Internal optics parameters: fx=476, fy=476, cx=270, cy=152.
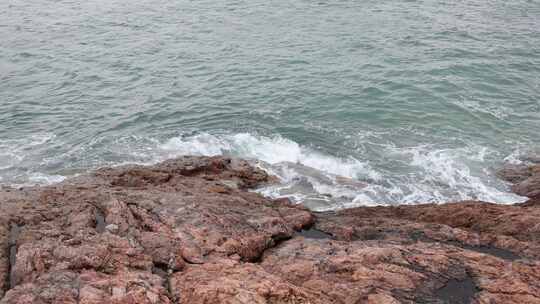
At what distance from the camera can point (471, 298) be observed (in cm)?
1160

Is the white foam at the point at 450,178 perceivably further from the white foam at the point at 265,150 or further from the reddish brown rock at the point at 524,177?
the white foam at the point at 265,150

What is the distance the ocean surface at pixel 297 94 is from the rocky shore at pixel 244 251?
6770 mm

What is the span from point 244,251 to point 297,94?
2361 centimetres

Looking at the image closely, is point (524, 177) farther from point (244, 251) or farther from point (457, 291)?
point (244, 251)

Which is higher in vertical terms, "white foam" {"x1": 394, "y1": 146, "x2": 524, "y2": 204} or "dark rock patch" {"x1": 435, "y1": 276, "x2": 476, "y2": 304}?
"dark rock patch" {"x1": 435, "y1": 276, "x2": 476, "y2": 304}

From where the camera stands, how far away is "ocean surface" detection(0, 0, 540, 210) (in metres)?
26.4

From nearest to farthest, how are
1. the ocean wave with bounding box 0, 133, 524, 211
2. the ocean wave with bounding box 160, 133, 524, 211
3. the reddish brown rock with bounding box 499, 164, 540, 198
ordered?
the reddish brown rock with bounding box 499, 164, 540, 198, the ocean wave with bounding box 160, 133, 524, 211, the ocean wave with bounding box 0, 133, 524, 211

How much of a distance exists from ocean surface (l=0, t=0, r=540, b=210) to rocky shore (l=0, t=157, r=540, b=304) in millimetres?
6770

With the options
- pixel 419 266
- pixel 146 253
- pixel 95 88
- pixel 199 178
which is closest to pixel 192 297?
pixel 146 253

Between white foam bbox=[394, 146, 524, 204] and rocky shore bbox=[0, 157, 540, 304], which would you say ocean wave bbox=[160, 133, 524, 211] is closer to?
white foam bbox=[394, 146, 524, 204]

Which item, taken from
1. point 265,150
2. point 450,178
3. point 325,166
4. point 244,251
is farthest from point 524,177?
point 244,251

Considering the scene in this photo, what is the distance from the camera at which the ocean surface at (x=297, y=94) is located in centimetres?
2641

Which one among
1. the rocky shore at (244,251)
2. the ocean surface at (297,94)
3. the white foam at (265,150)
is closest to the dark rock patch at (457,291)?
the rocky shore at (244,251)

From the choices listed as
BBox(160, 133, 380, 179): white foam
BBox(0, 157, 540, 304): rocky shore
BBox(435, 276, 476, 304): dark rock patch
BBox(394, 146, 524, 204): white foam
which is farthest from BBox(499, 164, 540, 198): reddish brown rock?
BBox(435, 276, 476, 304): dark rock patch
